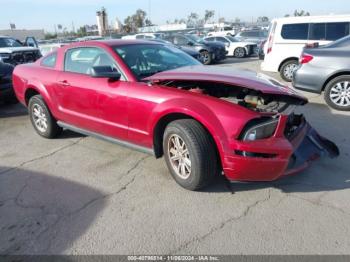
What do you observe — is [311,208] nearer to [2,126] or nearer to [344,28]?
[2,126]

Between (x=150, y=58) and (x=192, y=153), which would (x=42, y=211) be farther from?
(x=150, y=58)

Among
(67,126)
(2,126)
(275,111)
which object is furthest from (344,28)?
(2,126)

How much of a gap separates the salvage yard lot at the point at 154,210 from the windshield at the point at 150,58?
1.19 meters

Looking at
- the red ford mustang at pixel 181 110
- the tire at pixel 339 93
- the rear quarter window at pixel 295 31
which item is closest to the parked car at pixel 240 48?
the rear quarter window at pixel 295 31

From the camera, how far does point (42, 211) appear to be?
3.23m

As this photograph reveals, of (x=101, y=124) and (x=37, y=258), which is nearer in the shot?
(x=37, y=258)

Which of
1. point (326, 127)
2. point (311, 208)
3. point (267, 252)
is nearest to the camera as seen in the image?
point (267, 252)

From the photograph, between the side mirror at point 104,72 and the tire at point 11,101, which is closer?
the side mirror at point 104,72

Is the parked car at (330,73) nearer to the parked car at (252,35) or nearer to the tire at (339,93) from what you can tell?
the tire at (339,93)

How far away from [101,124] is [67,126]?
90 cm

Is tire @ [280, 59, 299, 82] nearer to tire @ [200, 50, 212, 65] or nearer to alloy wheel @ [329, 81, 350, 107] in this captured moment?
alloy wheel @ [329, 81, 350, 107]

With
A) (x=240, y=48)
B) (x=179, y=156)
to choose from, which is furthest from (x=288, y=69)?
(x=240, y=48)

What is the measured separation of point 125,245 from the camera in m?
2.70

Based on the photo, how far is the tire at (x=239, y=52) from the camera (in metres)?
18.7
